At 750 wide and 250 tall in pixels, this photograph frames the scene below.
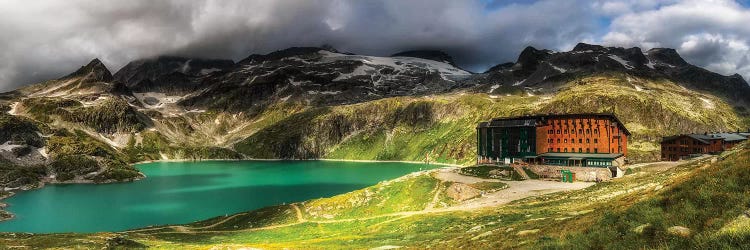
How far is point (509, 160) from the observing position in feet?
457

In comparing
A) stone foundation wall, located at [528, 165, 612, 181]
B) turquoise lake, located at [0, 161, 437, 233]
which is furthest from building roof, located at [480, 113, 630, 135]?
turquoise lake, located at [0, 161, 437, 233]

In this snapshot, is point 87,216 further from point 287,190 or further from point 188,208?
point 287,190

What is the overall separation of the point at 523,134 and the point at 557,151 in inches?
431

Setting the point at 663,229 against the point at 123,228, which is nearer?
the point at 663,229

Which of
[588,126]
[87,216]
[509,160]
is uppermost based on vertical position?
[588,126]

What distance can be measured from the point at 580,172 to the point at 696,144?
52116 millimetres

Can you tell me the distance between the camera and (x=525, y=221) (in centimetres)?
4325

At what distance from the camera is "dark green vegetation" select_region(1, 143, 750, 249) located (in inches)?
609

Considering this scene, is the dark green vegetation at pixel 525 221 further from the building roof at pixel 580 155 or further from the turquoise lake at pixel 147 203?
the building roof at pixel 580 155

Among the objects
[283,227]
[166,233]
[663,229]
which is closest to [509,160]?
[283,227]

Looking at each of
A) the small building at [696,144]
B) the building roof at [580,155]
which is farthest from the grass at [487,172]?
the small building at [696,144]

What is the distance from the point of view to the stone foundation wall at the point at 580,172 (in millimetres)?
107938

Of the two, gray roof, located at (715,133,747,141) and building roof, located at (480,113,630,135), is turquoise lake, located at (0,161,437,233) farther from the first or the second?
gray roof, located at (715,133,747,141)

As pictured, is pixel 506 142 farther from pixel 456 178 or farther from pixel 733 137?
pixel 733 137
